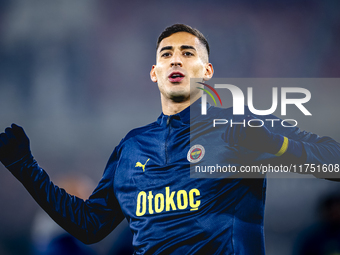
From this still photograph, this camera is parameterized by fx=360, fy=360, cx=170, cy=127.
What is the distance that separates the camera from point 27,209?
565 cm

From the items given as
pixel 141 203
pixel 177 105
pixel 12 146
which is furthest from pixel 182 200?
pixel 12 146

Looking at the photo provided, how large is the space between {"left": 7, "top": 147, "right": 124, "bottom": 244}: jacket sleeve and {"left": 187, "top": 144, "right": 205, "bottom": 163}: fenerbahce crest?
2.11 ft

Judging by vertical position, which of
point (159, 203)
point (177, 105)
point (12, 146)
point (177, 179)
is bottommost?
point (159, 203)

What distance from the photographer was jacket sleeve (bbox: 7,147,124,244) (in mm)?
2219

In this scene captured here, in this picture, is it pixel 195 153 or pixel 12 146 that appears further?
A: pixel 12 146

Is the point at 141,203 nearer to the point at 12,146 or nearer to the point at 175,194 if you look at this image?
the point at 175,194

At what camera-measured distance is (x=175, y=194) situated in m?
2.01

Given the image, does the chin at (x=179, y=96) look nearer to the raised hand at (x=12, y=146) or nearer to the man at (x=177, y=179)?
the man at (x=177, y=179)

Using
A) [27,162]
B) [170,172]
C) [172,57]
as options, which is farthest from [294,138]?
[27,162]

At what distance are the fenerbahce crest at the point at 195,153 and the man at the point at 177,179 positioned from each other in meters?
0.01

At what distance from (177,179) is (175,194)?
90mm

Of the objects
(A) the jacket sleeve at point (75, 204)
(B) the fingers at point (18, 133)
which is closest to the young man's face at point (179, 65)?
(A) the jacket sleeve at point (75, 204)

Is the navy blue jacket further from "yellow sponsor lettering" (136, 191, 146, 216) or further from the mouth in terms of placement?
the mouth

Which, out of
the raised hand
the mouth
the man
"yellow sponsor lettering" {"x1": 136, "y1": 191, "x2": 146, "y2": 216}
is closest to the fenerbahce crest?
the man
